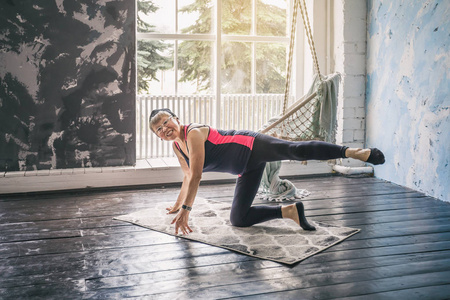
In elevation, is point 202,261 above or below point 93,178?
below

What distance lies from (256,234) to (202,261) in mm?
532

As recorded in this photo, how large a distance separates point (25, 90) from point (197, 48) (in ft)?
5.85

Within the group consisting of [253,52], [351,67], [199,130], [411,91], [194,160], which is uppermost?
[253,52]

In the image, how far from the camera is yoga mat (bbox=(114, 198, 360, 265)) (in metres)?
2.45

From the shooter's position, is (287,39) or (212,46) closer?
(212,46)

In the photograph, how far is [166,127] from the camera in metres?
2.69

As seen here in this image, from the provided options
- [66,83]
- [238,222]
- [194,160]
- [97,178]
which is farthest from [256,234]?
[66,83]

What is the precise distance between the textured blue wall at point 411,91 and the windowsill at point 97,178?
163 cm

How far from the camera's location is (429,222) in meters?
3.00

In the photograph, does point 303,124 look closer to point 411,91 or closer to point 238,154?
point 411,91

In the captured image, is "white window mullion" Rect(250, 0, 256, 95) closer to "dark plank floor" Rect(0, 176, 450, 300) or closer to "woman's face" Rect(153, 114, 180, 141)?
"dark plank floor" Rect(0, 176, 450, 300)

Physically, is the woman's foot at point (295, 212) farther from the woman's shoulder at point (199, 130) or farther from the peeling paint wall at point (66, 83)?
the peeling paint wall at point (66, 83)

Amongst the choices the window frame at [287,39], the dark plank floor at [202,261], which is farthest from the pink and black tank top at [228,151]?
the window frame at [287,39]

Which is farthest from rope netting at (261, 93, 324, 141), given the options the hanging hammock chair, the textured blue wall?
the textured blue wall
